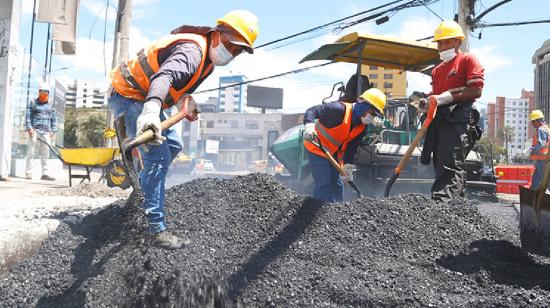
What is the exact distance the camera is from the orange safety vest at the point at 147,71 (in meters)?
2.90

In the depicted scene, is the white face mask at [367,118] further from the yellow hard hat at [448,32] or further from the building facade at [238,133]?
the building facade at [238,133]

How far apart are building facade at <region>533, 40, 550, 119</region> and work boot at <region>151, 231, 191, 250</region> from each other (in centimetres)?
6497

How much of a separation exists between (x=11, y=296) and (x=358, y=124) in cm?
340

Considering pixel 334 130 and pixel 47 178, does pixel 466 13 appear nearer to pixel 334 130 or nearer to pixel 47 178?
pixel 334 130

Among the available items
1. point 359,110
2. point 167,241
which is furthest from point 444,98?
point 167,241

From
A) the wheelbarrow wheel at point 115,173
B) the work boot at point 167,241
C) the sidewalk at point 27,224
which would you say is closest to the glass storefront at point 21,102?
the wheelbarrow wheel at point 115,173

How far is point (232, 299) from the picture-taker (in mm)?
2492

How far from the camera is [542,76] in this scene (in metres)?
63.7

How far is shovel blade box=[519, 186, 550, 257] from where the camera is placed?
2.88 metres

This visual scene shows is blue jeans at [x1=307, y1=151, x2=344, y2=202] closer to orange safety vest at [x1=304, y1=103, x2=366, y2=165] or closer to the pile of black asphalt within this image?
orange safety vest at [x1=304, y1=103, x2=366, y2=165]

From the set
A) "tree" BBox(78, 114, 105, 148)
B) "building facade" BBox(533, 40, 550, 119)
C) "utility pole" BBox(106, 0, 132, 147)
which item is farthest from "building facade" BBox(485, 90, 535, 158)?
"utility pole" BBox(106, 0, 132, 147)

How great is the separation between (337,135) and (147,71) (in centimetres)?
247

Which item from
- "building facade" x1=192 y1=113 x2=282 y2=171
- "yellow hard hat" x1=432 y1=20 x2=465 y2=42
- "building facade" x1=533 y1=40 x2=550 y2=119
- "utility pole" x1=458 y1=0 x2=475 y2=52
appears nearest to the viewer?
"yellow hard hat" x1=432 y1=20 x2=465 y2=42

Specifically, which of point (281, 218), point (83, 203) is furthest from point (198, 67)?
point (83, 203)
